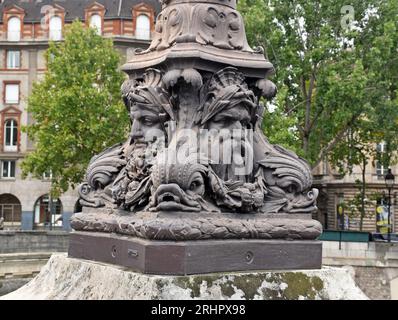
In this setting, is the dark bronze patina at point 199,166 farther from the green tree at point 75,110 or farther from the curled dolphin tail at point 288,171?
the green tree at point 75,110

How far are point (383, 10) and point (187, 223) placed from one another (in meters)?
22.6

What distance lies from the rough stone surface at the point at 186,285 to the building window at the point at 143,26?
37.3 m

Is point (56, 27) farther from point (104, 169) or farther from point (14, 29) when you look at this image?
point (104, 169)

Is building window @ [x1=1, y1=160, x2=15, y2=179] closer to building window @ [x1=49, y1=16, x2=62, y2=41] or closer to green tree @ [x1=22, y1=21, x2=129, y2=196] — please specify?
building window @ [x1=49, y1=16, x2=62, y2=41]

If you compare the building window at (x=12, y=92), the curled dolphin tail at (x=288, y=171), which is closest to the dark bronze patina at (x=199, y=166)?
the curled dolphin tail at (x=288, y=171)

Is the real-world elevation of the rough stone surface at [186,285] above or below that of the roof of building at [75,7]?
below

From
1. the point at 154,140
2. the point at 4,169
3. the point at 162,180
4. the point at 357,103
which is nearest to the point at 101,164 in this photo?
the point at 154,140

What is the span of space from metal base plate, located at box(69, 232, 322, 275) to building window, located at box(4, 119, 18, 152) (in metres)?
38.7

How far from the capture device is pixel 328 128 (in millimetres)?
26219

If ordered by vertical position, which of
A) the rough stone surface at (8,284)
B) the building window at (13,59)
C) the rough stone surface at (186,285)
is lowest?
the rough stone surface at (8,284)

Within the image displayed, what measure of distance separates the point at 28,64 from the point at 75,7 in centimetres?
533

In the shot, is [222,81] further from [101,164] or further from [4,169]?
[4,169]

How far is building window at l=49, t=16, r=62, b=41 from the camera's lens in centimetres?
4378

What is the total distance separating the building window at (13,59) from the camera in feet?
144
